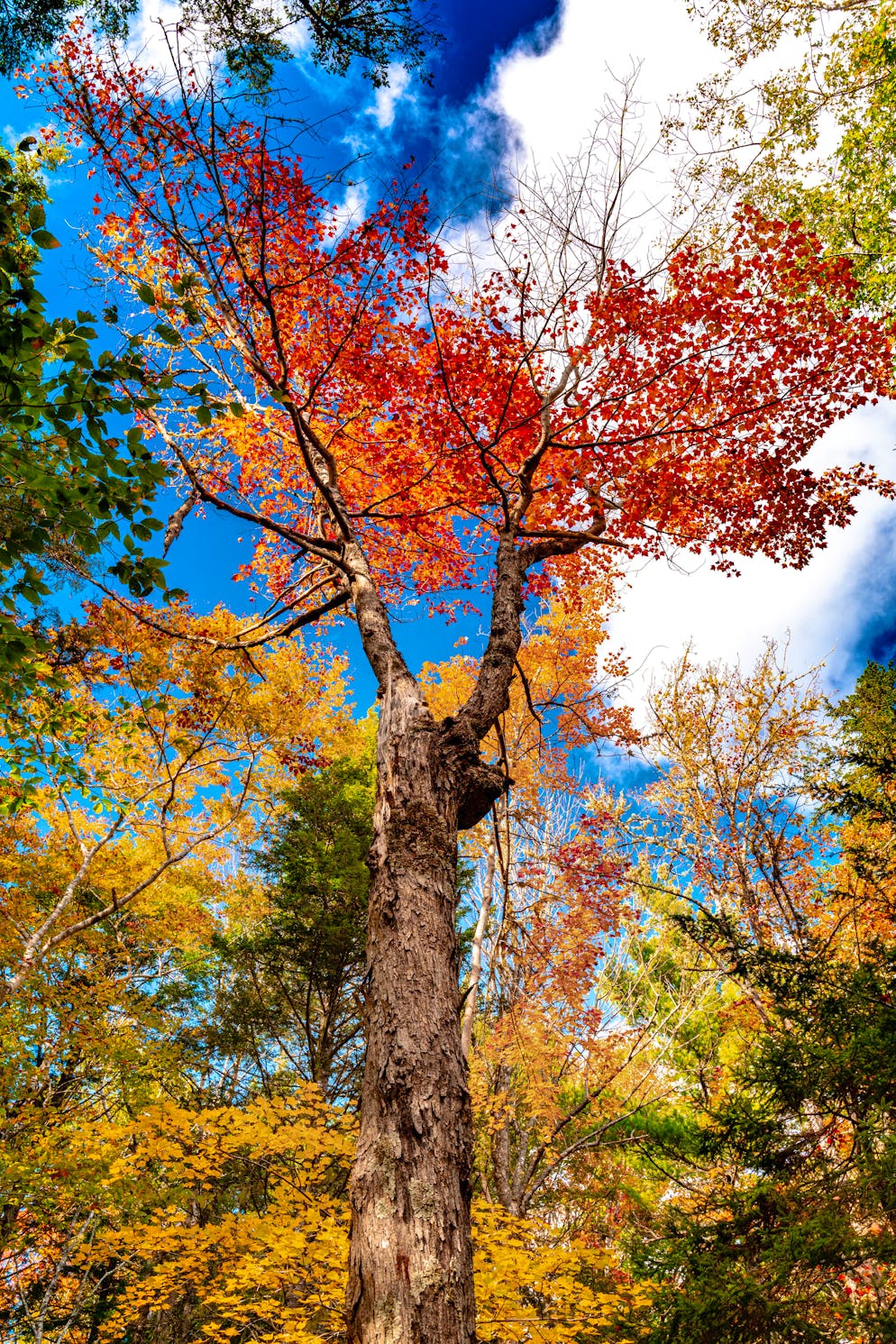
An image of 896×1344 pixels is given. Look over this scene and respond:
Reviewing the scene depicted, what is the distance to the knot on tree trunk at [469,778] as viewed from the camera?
121 inches

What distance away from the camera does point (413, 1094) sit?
2080 mm

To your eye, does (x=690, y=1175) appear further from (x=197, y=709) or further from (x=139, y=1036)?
(x=197, y=709)

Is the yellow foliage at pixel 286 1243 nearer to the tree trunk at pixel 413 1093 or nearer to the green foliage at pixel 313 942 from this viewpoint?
the green foliage at pixel 313 942

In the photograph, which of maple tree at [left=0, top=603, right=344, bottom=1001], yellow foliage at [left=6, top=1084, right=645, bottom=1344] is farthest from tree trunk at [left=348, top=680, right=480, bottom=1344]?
maple tree at [left=0, top=603, right=344, bottom=1001]

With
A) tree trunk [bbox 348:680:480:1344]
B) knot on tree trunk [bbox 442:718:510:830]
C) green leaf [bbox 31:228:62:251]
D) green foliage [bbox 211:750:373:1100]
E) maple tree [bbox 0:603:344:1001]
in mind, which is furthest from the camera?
green foliage [bbox 211:750:373:1100]

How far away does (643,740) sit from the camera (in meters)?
11.4

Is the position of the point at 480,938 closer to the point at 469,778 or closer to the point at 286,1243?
the point at 286,1243

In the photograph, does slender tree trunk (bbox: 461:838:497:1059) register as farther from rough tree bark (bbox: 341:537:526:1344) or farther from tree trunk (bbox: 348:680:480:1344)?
tree trunk (bbox: 348:680:480:1344)

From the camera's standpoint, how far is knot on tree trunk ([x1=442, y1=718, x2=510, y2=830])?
3.08 meters

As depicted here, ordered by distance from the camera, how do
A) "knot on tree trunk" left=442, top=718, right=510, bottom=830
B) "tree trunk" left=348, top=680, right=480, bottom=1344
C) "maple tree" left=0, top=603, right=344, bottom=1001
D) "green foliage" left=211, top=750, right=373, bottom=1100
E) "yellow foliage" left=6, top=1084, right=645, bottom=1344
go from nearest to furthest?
1. "tree trunk" left=348, top=680, right=480, bottom=1344
2. "knot on tree trunk" left=442, top=718, right=510, bottom=830
3. "yellow foliage" left=6, top=1084, right=645, bottom=1344
4. "maple tree" left=0, top=603, right=344, bottom=1001
5. "green foliage" left=211, top=750, right=373, bottom=1100

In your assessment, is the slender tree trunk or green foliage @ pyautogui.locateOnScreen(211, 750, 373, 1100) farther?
green foliage @ pyautogui.locateOnScreen(211, 750, 373, 1100)

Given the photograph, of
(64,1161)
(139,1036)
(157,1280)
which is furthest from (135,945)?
(157,1280)

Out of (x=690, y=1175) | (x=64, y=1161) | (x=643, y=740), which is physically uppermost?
(x=643, y=740)

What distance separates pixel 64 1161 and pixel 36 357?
26.8 feet
